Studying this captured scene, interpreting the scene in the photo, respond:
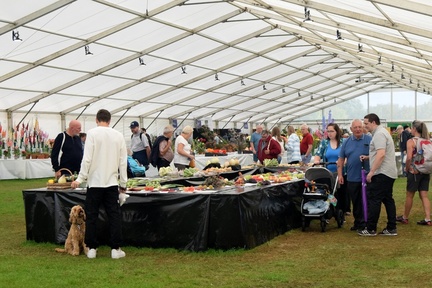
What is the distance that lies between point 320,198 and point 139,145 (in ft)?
14.0

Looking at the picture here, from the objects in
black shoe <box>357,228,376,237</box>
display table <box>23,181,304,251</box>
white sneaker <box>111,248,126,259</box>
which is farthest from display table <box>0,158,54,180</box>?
black shoe <box>357,228,376,237</box>

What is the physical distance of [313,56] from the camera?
25.0 m

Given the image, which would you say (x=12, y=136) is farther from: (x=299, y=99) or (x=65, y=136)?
(x=299, y=99)

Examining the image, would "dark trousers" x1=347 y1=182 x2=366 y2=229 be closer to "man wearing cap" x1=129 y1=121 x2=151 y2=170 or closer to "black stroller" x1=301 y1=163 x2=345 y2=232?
"black stroller" x1=301 y1=163 x2=345 y2=232

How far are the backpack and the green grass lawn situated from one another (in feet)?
3.12

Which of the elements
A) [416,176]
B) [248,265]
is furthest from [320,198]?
[248,265]

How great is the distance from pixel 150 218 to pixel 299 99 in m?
30.3

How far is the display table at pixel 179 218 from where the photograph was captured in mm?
6289

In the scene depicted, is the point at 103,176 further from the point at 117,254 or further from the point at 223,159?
the point at 223,159

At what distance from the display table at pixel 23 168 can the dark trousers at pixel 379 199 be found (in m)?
13.3

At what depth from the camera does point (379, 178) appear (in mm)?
7379

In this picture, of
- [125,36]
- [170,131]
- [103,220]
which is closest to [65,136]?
[103,220]

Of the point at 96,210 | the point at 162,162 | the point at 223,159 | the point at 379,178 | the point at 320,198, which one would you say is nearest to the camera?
the point at 96,210

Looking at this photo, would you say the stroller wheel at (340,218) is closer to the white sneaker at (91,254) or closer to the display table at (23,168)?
the white sneaker at (91,254)
